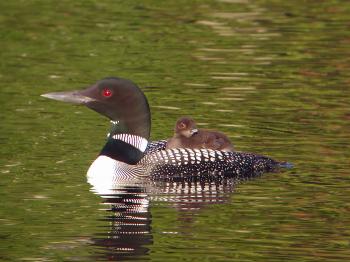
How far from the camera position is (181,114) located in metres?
14.5

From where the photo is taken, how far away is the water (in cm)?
1006

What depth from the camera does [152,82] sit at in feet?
53.3

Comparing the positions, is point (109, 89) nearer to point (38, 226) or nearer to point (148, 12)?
point (38, 226)

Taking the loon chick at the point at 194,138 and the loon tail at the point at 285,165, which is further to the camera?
the loon chick at the point at 194,138

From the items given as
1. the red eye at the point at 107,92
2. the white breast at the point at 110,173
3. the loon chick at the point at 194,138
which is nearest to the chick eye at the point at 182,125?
the loon chick at the point at 194,138

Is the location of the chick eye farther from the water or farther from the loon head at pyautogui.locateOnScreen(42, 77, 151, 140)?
the water

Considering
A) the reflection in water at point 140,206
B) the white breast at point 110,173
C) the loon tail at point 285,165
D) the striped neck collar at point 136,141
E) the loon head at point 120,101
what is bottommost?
the reflection in water at point 140,206

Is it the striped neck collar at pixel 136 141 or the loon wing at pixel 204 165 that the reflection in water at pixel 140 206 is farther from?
the striped neck collar at pixel 136 141

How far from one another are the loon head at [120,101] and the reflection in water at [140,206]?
1.82 feet

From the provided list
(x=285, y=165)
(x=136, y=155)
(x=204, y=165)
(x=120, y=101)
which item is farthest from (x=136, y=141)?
(x=285, y=165)

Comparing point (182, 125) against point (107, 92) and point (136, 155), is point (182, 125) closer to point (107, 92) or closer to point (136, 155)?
point (136, 155)

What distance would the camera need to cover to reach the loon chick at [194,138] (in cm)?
1238

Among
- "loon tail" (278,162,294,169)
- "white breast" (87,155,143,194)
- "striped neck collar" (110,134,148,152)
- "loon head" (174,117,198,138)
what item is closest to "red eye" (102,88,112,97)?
"striped neck collar" (110,134,148,152)

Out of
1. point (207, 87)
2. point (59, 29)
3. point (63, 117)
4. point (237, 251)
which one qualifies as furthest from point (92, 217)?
point (59, 29)
